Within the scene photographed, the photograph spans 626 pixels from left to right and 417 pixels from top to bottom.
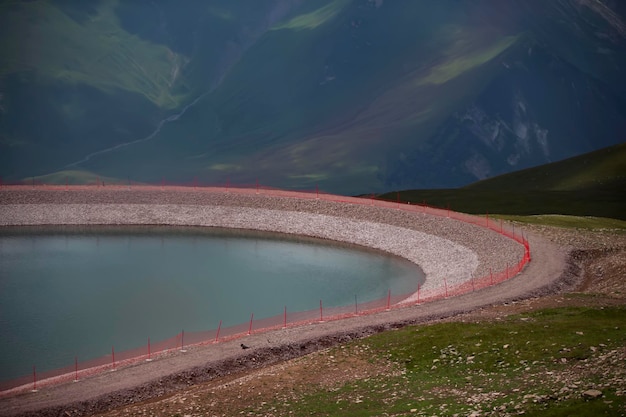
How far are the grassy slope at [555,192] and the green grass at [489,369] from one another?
69.0 metres

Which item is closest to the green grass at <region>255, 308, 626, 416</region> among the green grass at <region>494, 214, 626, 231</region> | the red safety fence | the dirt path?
the dirt path

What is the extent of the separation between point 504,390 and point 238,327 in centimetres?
3394

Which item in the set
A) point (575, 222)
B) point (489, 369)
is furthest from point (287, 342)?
point (575, 222)

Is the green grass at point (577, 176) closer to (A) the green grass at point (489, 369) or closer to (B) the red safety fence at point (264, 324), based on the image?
(B) the red safety fence at point (264, 324)

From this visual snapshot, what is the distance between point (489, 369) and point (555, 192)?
93427mm

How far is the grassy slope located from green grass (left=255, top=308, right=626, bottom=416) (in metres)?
69.0

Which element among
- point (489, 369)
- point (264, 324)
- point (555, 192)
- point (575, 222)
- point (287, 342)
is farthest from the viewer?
point (555, 192)

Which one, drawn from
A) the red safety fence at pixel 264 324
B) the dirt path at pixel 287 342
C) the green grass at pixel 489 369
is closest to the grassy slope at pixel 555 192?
the red safety fence at pixel 264 324

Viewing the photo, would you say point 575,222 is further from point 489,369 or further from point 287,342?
point 489,369

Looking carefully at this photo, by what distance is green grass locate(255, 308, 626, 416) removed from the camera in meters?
37.7

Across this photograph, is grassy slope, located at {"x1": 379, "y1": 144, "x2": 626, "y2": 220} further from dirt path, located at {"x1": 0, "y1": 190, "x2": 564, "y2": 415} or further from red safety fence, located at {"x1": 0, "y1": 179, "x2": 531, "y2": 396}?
Answer: dirt path, located at {"x1": 0, "y1": 190, "x2": 564, "y2": 415}

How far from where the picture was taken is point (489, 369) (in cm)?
4575

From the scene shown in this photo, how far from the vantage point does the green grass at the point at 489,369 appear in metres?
37.7

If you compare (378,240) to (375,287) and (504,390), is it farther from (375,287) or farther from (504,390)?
(504,390)
